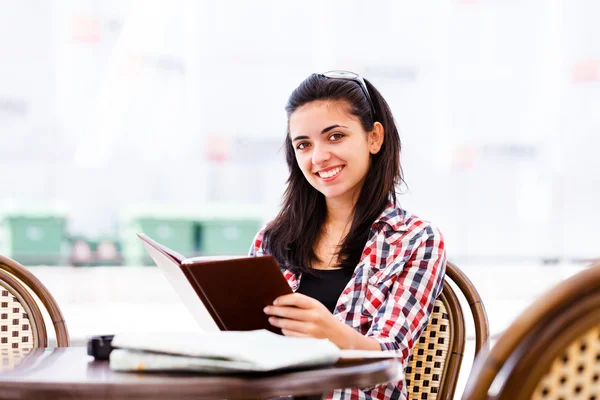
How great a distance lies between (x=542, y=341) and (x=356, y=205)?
3.31 ft

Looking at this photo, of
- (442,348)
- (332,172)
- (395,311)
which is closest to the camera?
(395,311)

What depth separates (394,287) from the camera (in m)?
1.33

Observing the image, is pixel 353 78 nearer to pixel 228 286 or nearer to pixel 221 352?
pixel 228 286

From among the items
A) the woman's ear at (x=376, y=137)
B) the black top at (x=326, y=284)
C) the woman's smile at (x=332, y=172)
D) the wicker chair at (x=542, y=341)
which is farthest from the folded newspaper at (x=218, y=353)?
the woman's ear at (x=376, y=137)

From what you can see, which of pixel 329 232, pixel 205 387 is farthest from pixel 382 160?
pixel 205 387

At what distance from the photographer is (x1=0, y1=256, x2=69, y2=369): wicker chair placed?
4.72ft

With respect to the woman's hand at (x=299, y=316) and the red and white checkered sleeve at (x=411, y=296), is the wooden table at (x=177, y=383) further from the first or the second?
the red and white checkered sleeve at (x=411, y=296)

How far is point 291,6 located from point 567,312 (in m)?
5.70

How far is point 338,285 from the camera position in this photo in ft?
4.76

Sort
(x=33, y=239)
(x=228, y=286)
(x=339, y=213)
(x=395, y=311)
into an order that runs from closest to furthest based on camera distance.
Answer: (x=228, y=286), (x=395, y=311), (x=339, y=213), (x=33, y=239)

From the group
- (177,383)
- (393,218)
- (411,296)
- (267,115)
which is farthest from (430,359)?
(267,115)

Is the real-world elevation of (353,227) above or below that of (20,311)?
above

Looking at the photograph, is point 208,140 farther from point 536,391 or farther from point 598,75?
point 536,391

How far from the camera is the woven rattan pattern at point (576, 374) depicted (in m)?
0.58
